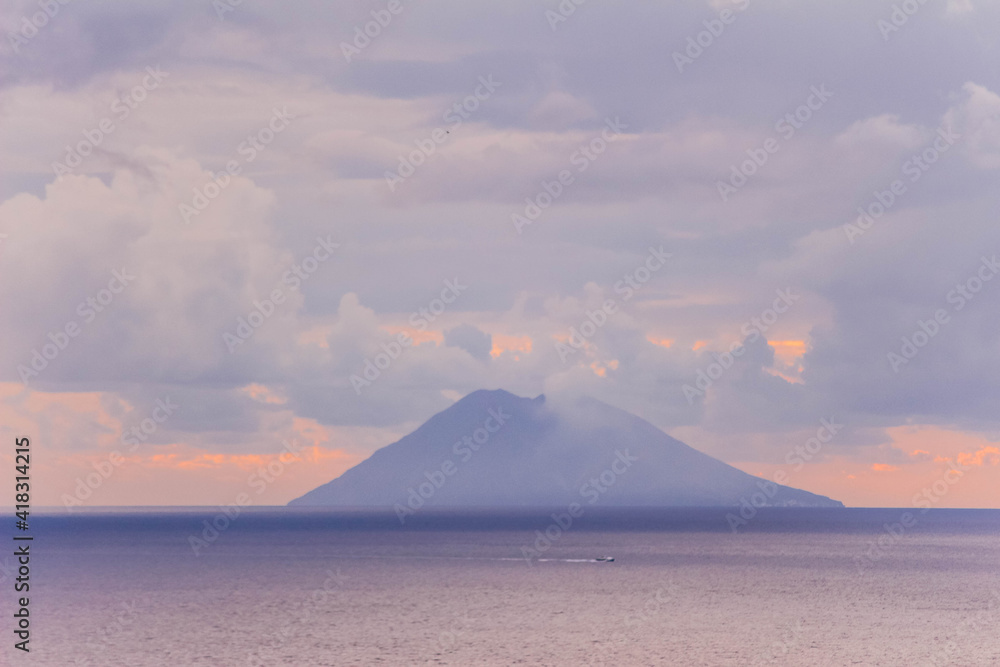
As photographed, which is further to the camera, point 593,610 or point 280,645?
point 593,610

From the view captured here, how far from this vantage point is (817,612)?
108688 millimetres

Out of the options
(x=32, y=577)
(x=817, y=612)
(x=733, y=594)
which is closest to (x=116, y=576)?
(x=32, y=577)

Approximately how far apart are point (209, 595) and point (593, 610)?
43449 millimetres

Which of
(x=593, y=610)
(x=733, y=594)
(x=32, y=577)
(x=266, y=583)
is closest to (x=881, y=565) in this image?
(x=733, y=594)

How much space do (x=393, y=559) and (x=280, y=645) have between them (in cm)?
9560

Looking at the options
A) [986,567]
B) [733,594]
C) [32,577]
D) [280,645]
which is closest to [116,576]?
[32,577]

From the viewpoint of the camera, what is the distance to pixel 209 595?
121562mm

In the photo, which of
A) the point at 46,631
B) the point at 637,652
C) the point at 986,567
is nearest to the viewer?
the point at 637,652

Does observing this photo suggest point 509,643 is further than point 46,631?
No

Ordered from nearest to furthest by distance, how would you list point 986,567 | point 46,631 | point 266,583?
point 46,631 < point 266,583 < point 986,567

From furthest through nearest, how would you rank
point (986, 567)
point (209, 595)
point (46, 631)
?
point (986, 567) → point (209, 595) → point (46, 631)

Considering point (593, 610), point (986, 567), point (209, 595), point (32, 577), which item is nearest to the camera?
point (593, 610)

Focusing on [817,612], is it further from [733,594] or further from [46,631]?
[46,631]

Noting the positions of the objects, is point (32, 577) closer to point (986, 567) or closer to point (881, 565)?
point (881, 565)
